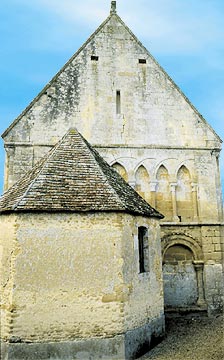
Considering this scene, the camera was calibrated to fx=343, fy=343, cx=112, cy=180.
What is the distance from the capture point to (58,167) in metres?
11.1

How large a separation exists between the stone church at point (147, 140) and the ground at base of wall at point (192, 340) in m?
0.84

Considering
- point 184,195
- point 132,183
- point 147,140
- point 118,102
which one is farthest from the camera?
point 118,102

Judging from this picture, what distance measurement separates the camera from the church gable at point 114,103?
1612 cm

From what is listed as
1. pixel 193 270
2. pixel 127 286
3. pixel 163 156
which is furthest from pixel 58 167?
pixel 193 270

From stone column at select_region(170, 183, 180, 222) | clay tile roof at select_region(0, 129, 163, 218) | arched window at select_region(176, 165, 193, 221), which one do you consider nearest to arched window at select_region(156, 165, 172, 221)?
stone column at select_region(170, 183, 180, 222)

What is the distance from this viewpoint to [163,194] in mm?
16141

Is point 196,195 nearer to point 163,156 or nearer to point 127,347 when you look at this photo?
point 163,156

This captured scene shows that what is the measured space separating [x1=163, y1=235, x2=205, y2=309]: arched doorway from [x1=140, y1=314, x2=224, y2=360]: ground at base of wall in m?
0.71

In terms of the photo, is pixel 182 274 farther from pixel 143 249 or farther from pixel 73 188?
pixel 73 188

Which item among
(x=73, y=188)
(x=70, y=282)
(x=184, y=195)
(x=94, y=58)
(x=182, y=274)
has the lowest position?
(x=182, y=274)

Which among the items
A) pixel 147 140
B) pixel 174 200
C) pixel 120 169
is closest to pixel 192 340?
pixel 174 200

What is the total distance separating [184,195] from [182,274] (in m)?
3.63

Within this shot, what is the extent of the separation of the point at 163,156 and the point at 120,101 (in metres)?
3.44

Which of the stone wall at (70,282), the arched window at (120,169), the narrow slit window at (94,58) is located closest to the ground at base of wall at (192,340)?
the stone wall at (70,282)
